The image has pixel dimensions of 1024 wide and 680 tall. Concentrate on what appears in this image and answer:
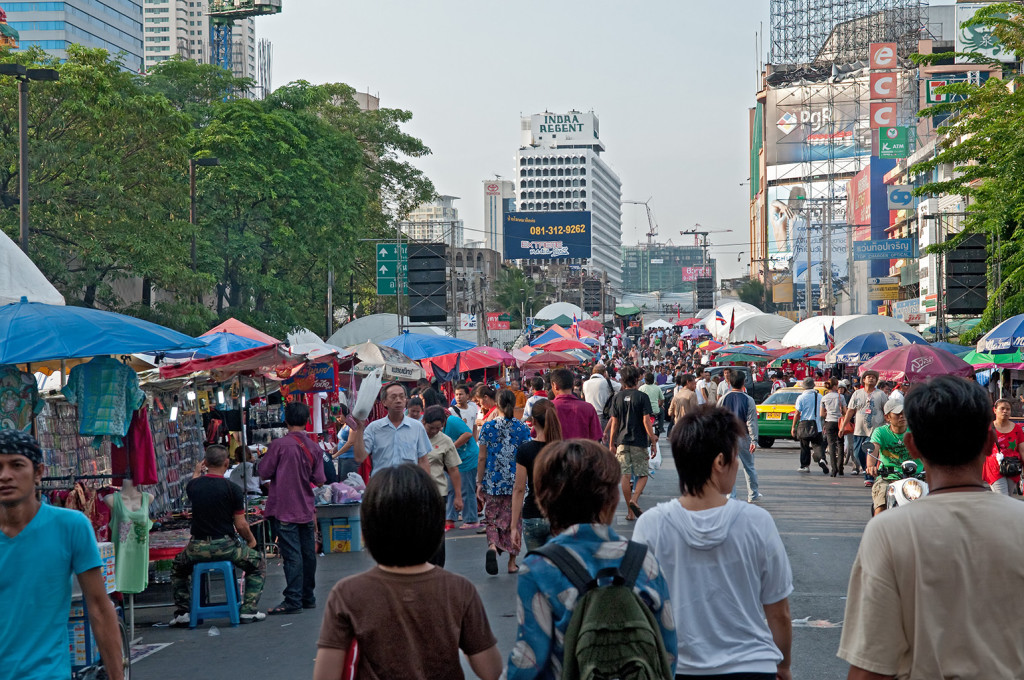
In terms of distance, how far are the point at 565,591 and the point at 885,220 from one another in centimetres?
7753

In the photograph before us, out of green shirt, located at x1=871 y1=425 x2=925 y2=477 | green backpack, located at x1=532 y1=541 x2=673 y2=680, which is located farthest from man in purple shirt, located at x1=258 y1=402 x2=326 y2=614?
green backpack, located at x1=532 y1=541 x2=673 y2=680

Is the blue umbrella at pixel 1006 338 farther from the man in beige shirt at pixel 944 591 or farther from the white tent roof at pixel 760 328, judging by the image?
the white tent roof at pixel 760 328

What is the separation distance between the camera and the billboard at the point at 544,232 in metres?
90.5

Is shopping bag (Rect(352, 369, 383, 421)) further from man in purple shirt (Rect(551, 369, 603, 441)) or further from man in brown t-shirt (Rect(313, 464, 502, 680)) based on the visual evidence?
man in brown t-shirt (Rect(313, 464, 502, 680))

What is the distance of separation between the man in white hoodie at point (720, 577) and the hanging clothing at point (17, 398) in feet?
20.2

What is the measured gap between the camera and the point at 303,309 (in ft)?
136

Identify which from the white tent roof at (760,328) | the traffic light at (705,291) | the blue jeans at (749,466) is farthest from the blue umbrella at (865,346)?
the traffic light at (705,291)

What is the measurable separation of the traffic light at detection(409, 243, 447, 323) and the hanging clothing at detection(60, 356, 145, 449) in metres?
19.8

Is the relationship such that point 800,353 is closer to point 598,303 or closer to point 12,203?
point 12,203

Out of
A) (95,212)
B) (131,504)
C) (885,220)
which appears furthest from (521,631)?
(885,220)

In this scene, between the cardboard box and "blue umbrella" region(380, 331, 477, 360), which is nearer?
the cardboard box

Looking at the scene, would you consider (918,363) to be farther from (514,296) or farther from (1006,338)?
(514,296)

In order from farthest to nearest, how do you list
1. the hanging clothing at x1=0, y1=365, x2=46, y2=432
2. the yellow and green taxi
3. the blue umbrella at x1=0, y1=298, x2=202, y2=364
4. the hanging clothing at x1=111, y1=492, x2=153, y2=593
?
the yellow and green taxi → the hanging clothing at x1=0, y1=365, x2=46, y2=432 → the hanging clothing at x1=111, y1=492, x2=153, y2=593 → the blue umbrella at x1=0, y1=298, x2=202, y2=364

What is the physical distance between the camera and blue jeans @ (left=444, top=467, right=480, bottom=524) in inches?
560
